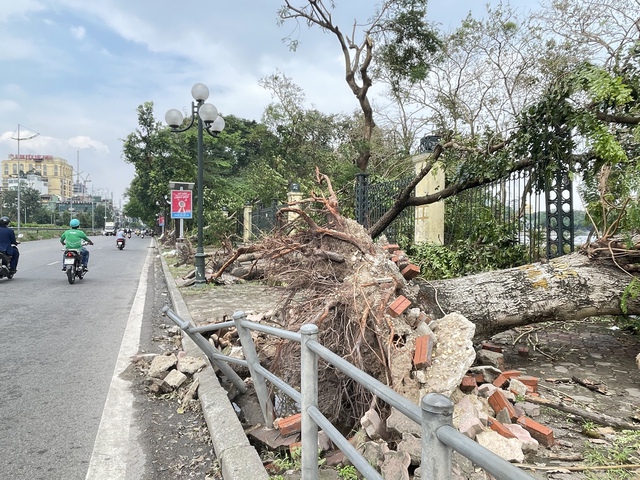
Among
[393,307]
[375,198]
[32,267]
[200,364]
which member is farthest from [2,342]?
[32,267]

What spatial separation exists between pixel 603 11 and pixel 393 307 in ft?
39.7

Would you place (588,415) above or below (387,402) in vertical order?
below

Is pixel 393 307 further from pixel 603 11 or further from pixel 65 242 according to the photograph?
pixel 603 11

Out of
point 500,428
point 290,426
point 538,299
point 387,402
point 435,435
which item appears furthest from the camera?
point 538,299

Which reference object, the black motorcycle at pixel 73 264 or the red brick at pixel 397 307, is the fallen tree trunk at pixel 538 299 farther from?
the black motorcycle at pixel 73 264

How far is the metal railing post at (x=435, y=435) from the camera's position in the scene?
1.09m

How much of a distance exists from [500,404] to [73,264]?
1060cm

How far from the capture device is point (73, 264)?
10719mm

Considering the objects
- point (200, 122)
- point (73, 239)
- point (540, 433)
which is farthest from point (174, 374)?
point (73, 239)

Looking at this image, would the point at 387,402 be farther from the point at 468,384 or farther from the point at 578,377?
the point at 578,377

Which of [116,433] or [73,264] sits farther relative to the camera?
[73,264]

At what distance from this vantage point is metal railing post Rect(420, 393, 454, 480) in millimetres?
1086

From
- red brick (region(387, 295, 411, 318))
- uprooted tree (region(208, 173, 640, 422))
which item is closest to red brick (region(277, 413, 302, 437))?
uprooted tree (region(208, 173, 640, 422))

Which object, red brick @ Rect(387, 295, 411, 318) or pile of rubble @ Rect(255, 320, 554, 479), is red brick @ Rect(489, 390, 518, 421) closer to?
pile of rubble @ Rect(255, 320, 554, 479)
